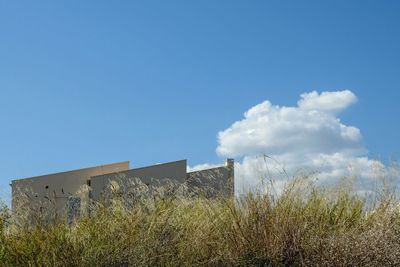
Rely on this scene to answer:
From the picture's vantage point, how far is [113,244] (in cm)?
747

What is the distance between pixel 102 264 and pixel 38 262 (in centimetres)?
76

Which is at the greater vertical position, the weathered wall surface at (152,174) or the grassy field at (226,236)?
the weathered wall surface at (152,174)

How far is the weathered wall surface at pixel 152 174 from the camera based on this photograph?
24266 mm

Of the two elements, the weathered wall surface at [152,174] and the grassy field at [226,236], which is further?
the weathered wall surface at [152,174]

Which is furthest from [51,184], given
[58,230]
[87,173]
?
[58,230]

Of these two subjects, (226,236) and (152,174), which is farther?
(152,174)

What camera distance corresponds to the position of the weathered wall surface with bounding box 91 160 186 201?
2427 centimetres

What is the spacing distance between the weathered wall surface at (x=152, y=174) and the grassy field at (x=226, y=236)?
51.2 ft

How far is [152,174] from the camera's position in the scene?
82.3ft

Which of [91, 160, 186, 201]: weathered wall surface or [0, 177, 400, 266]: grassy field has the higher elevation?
[91, 160, 186, 201]: weathered wall surface

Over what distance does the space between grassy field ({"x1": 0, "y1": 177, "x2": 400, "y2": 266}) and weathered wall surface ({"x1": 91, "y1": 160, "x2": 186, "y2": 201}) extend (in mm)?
15595

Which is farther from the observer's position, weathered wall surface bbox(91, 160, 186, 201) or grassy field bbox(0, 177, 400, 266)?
weathered wall surface bbox(91, 160, 186, 201)

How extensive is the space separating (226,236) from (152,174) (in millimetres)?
17521

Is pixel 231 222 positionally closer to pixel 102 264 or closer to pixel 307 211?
pixel 307 211
